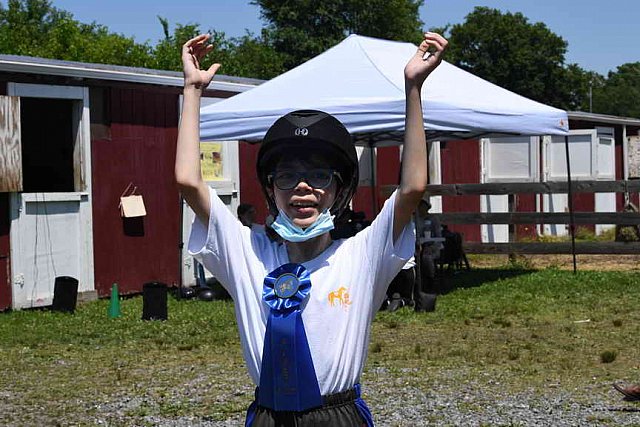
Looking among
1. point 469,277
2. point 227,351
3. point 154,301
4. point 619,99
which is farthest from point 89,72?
point 619,99

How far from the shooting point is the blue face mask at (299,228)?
300cm

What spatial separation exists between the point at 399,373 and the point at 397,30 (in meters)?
61.0

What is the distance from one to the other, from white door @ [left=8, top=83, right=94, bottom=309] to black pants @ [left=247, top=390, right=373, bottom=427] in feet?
30.7

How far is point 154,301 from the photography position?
426 inches

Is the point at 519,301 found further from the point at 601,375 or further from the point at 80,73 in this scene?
the point at 80,73

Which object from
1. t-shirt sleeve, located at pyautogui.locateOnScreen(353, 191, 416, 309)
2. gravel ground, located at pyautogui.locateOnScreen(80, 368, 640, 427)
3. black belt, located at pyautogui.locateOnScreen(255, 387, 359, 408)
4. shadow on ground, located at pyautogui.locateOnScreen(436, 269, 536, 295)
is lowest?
gravel ground, located at pyautogui.locateOnScreen(80, 368, 640, 427)

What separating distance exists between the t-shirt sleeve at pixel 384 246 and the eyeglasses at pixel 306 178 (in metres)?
0.18

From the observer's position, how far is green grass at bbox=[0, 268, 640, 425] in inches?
286

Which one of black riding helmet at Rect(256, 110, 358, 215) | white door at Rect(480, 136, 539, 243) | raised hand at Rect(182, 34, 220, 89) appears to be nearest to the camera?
black riding helmet at Rect(256, 110, 358, 215)

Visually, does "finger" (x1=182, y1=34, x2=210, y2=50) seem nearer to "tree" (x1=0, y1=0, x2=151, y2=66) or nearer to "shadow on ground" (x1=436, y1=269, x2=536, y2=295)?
"shadow on ground" (x1=436, y1=269, x2=536, y2=295)

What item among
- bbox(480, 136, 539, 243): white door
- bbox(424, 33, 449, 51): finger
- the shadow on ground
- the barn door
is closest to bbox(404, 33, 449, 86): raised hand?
bbox(424, 33, 449, 51): finger

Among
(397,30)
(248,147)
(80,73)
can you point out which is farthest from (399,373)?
(397,30)

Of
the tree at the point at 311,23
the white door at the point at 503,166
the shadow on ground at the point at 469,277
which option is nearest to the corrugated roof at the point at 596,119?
the white door at the point at 503,166

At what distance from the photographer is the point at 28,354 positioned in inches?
357
